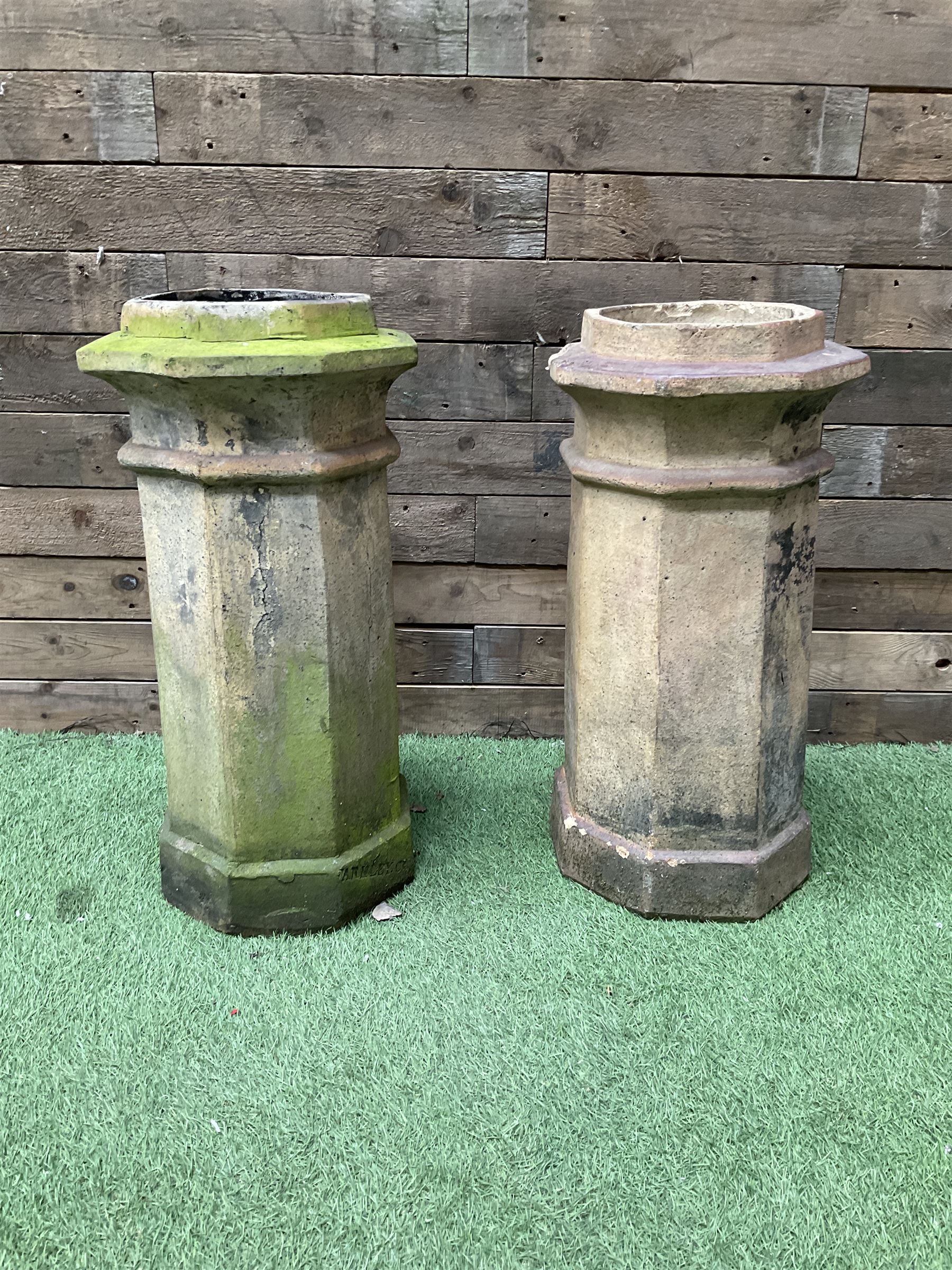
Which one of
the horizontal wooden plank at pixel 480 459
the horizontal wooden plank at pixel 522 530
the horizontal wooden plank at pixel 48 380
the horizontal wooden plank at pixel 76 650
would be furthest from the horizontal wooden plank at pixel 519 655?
the horizontal wooden plank at pixel 48 380

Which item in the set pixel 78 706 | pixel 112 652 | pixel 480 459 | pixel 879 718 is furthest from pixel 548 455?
pixel 78 706

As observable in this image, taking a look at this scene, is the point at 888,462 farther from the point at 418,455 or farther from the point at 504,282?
the point at 418,455

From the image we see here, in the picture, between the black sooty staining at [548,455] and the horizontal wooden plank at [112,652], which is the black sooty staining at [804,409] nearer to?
the black sooty staining at [548,455]

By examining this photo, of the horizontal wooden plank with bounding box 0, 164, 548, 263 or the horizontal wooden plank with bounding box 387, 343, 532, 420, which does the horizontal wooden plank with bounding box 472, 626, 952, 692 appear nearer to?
the horizontal wooden plank with bounding box 387, 343, 532, 420

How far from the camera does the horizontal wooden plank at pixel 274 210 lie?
264cm

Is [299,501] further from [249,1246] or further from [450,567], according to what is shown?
[249,1246]

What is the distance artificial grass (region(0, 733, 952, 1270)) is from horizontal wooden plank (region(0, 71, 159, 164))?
179cm

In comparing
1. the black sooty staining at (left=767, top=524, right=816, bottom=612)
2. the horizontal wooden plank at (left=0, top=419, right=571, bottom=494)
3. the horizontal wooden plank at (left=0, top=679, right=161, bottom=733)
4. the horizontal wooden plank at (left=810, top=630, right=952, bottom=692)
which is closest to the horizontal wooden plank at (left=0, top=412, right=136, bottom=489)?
the horizontal wooden plank at (left=0, top=419, right=571, bottom=494)

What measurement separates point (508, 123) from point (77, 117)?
1.13 m

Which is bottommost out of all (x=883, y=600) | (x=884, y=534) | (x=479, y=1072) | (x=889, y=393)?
(x=479, y=1072)

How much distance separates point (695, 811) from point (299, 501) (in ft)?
3.69

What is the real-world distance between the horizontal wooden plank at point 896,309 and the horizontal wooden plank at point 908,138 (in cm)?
25

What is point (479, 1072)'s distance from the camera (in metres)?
1.90

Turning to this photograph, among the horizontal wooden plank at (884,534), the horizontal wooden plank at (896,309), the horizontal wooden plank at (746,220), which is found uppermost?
the horizontal wooden plank at (746,220)
